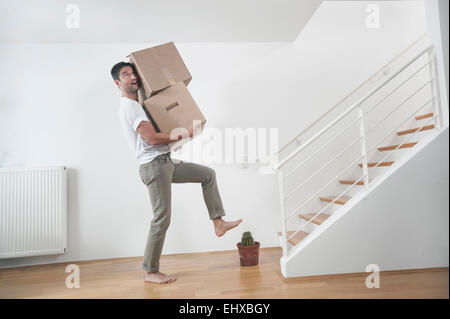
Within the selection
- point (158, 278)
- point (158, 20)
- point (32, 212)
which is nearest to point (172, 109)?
point (158, 20)

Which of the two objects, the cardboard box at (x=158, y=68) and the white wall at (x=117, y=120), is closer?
the cardboard box at (x=158, y=68)

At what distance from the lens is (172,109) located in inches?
65.5

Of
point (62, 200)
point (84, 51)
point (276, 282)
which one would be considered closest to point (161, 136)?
point (276, 282)

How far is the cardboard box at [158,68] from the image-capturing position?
1.64m

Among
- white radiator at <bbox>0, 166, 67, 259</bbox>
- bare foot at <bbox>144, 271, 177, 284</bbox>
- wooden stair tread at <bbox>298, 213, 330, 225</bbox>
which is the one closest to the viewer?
bare foot at <bbox>144, 271, 177, 284</bbox>

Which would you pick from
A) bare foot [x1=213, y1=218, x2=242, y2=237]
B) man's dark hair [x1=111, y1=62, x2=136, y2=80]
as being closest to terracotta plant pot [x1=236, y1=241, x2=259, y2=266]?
bare foot [x1=213, y1=218, x2=242, y2=237]

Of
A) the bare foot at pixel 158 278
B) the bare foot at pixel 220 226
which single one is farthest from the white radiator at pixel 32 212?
the bare foot at pixel 220 226

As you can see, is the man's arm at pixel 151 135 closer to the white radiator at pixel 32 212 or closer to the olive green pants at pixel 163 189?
the olive green pants at pixel 163 189

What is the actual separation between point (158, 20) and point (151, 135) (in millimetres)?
1133

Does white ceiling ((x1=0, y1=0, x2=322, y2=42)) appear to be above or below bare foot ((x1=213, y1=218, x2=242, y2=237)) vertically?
above

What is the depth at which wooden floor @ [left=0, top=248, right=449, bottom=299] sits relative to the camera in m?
1.52

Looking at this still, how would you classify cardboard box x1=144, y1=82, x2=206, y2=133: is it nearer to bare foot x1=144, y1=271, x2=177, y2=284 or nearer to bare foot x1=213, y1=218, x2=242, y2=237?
bare foot x1=213, y1=218, x2=242, y2=237

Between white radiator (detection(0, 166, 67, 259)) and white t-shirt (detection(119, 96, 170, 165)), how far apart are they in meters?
1.00
